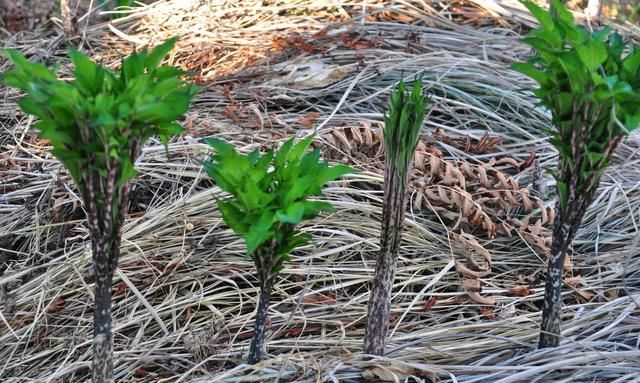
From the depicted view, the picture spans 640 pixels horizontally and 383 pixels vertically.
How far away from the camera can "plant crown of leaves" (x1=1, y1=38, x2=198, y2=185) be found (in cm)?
114

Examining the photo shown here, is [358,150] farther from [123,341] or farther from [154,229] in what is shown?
[123,341]

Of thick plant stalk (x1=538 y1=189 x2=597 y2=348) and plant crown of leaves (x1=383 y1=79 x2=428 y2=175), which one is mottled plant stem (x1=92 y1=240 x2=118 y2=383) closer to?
plant crown of leaves (x1=383 y1=79 x2=428 y2=175)

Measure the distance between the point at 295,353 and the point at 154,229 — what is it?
65 cm

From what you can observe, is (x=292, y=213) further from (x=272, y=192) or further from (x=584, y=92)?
(x=584, y=92)

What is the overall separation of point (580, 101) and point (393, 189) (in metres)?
0.36

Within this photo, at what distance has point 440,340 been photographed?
5.55 feet

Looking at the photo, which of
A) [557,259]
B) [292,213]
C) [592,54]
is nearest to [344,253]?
[557,259]

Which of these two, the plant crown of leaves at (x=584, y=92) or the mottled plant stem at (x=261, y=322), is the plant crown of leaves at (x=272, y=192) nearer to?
the mottled plant stem at (x=261, y=322)

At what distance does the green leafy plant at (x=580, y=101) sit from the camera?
1.32 m

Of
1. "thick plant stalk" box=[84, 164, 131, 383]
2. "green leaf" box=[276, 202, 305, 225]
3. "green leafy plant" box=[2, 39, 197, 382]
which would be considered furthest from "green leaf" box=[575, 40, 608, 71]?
"thick plant stalk" box=[84, 164, 131, 383]

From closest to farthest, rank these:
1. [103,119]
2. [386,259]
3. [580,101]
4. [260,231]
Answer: [103,119] → [260,231] → [580,101] → [386,259]

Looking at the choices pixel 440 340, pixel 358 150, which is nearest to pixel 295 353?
pixel 440 340

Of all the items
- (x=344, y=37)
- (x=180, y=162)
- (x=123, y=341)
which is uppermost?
(x=344, y=37)

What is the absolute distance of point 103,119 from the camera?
1.10m
